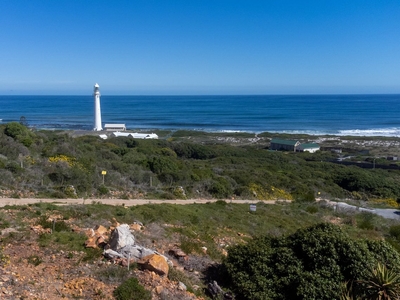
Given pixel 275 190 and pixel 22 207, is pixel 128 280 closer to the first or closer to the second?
pixel 22 207

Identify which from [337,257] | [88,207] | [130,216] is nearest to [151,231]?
[130,216]

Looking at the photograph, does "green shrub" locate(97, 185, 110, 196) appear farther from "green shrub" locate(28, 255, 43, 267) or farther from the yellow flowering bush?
the yellow flowering bush

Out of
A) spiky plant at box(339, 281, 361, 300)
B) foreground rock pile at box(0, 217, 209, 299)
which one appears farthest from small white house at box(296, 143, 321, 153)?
spiky plant at box(339, 281, 361, 300)

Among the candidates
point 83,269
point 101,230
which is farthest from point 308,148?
point 83,269

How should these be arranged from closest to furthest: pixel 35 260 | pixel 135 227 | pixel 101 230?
pixel 35 260 → pixel 101 230 → pixel 135 227

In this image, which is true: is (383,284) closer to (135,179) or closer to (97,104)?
(135,179)

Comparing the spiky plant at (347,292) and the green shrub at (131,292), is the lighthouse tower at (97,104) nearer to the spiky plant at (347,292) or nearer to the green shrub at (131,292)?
the green shrub at (131,292)
